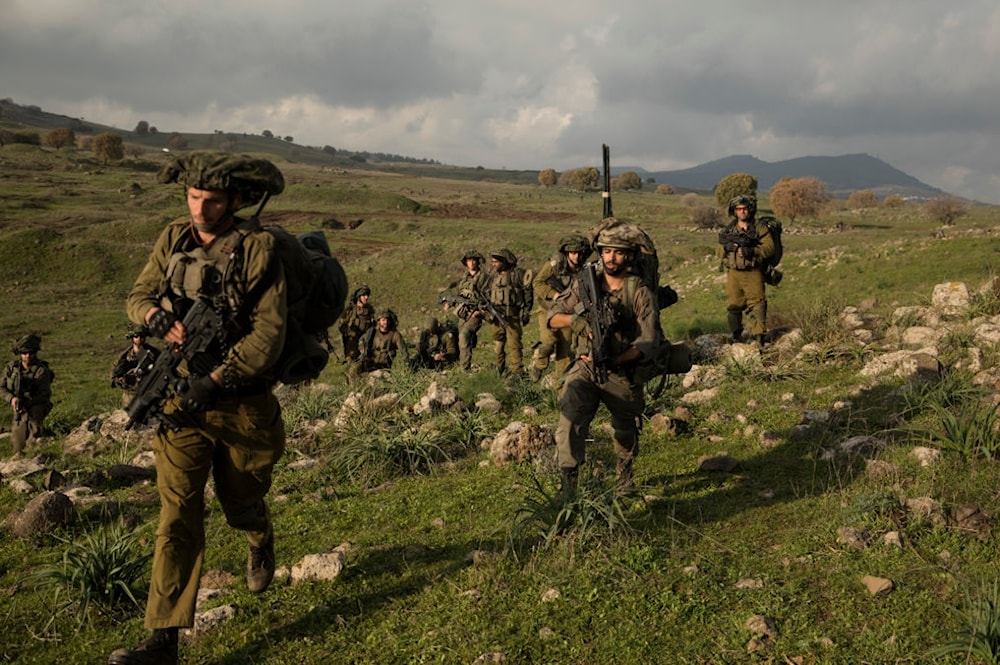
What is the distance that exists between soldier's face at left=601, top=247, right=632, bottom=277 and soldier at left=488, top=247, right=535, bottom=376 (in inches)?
226

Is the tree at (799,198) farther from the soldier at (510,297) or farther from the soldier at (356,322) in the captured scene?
the soldier at (356,322)

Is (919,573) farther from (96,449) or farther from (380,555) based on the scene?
(96,449)

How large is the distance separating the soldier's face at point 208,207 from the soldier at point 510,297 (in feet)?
23.5

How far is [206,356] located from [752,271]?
732 centimetres

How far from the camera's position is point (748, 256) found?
344 inches

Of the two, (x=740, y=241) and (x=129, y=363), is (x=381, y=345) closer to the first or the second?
(x=129, y=363)

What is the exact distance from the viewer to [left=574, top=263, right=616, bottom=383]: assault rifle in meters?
4.41

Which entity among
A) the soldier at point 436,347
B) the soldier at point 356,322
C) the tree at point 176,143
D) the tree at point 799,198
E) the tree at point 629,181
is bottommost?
the soldier at point 436,347

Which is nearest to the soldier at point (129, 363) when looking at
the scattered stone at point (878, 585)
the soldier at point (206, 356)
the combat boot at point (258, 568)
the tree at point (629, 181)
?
the soldier at point (206, 356)

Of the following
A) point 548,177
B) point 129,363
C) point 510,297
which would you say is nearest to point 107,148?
point 548,177

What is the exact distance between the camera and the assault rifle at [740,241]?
28.6 ft

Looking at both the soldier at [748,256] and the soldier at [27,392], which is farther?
the soldier at [27,392]

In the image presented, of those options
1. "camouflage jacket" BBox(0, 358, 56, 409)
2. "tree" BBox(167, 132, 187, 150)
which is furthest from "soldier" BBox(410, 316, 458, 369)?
"tree" BBox(167, 132, 187, 150)

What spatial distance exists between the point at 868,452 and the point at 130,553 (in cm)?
499
